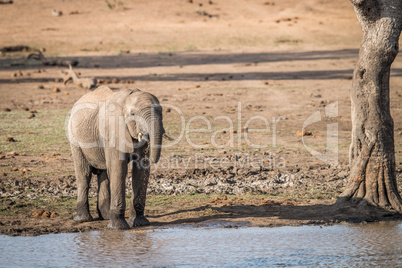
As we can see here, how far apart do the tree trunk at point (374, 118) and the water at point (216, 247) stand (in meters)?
0.64

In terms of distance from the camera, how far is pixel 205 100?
15.7 metres

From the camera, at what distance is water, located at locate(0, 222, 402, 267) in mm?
5895

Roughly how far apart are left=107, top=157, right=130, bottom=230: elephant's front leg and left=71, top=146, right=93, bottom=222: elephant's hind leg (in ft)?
1.80

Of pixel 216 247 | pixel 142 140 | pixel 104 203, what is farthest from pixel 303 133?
pixel 216 247

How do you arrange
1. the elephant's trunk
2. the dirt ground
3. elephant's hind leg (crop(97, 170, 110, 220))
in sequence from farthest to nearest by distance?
the dirt ground, elephant's hind leg (crop(97, 170, 110, 220)), the elephant's trunk

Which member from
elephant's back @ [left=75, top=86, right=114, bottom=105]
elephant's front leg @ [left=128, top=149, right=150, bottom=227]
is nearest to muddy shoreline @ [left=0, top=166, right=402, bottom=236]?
elephant's front leg @ [left=128, top=149, right=150, bottom=227]

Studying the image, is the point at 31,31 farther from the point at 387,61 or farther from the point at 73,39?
the point at 387,61

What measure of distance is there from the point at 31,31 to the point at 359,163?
947 inches

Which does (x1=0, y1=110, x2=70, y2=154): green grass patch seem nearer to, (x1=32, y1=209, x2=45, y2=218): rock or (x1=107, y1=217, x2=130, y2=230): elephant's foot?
(x1=32, y1=209, x2=45, y2=218): rock

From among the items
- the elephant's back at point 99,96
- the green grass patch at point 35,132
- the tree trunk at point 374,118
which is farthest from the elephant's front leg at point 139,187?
the green grass patch at point 35,132

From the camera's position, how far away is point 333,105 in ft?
49.0

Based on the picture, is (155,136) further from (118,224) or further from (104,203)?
(104,203)

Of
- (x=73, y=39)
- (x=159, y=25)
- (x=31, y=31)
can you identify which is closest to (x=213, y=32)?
(x=159, y=25)

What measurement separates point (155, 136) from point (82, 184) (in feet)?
4.95
